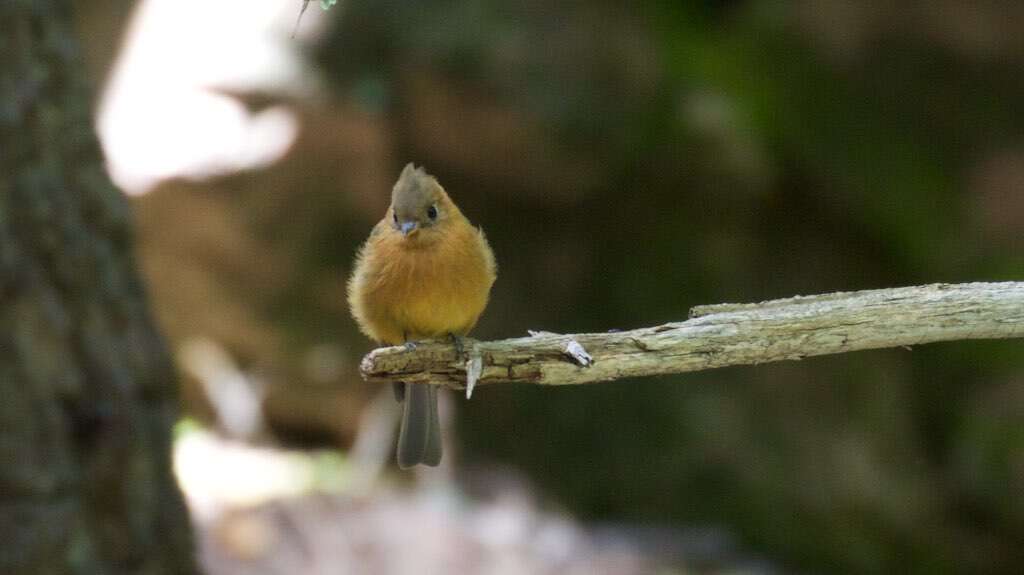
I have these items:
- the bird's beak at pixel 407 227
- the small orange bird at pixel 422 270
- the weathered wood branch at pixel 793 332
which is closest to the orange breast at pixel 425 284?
the small orange bird at pixel 422 270

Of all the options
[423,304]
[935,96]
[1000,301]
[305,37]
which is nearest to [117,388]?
[423,304]

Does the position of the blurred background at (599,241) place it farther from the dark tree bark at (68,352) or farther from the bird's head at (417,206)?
the bird's head at (417,206)

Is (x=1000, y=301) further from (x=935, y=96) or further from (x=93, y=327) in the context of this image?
(x=935, y=96)

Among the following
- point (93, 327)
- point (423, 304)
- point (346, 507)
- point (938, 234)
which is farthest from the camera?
point (938, 234)

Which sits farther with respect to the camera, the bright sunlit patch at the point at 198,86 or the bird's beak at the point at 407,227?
the bright sunlit patch at the point at 198,86

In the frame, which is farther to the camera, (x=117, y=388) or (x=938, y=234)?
(x=938, y=234)

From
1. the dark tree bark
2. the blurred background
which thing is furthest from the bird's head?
the blurred background
